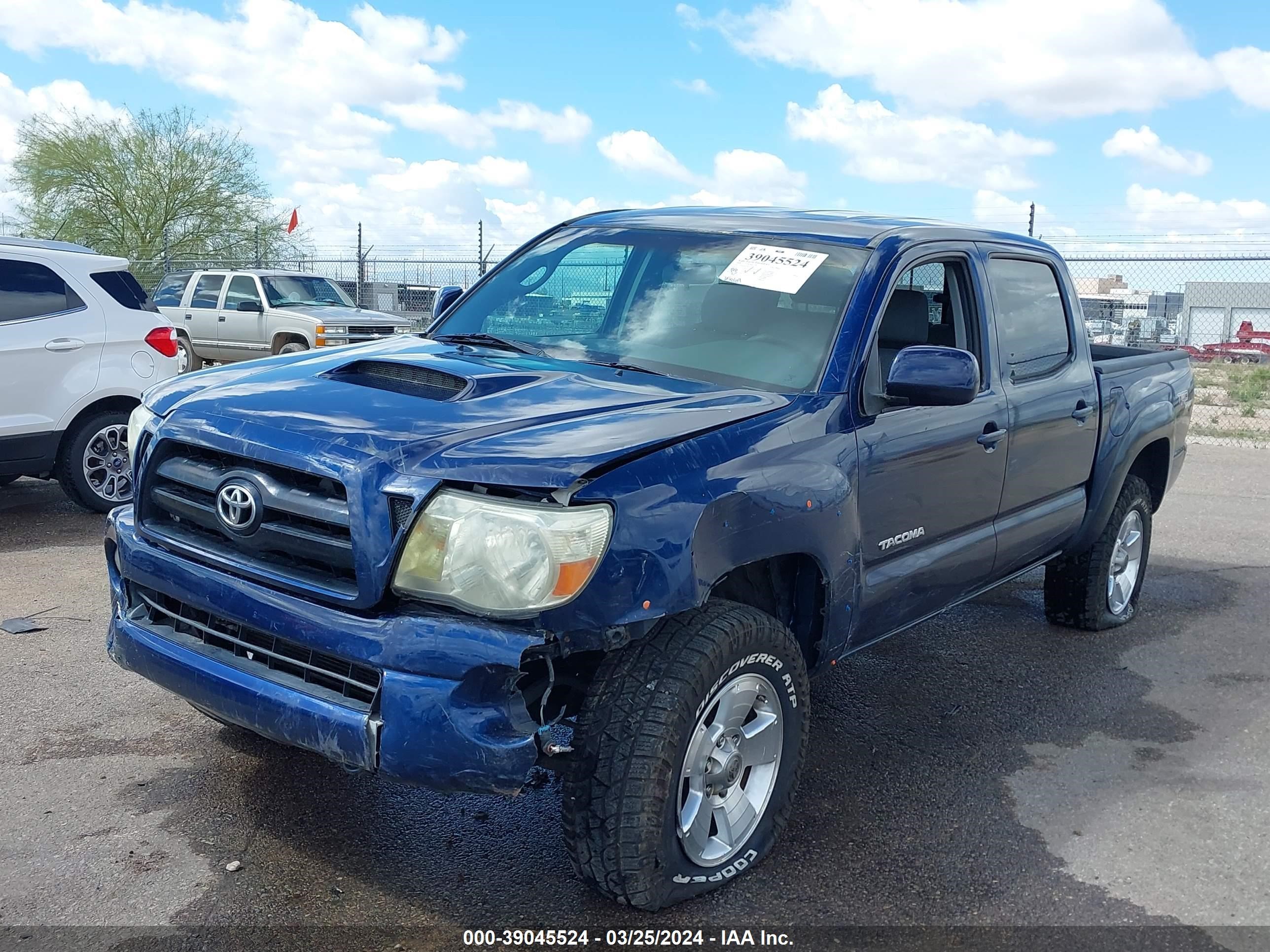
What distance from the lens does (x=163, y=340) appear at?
810 cm

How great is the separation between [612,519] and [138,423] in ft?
5.47

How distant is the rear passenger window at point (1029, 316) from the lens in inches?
184

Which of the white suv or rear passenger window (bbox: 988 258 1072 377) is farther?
the white suv

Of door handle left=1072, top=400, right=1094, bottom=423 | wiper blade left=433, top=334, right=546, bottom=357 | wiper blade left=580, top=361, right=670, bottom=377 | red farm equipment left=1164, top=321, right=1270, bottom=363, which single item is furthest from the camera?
red farm equipment left=1164, top=321, right=1270, bottom=363

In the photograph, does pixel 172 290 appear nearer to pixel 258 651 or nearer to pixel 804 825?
pixel 258 651

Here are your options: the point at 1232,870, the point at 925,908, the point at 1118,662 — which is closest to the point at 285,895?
the point at 925,908

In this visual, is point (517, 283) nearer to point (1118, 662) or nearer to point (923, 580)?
point (923, 580)

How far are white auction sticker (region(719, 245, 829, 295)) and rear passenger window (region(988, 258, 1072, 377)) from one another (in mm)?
981

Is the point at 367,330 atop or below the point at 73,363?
below

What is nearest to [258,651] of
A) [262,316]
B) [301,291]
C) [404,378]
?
[404,378]

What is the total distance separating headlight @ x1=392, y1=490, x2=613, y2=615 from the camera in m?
2.74

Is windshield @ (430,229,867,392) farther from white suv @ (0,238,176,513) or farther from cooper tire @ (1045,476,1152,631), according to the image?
white suv @ (0,238,176,513)

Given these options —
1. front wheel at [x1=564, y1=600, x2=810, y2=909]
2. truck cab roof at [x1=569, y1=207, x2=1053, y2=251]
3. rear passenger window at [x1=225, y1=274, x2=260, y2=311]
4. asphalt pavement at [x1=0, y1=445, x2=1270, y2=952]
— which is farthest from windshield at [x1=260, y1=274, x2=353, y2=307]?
front wheel at [x1=564, y1=600, x2=810, y2=909]

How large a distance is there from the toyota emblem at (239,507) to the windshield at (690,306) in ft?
4.22
